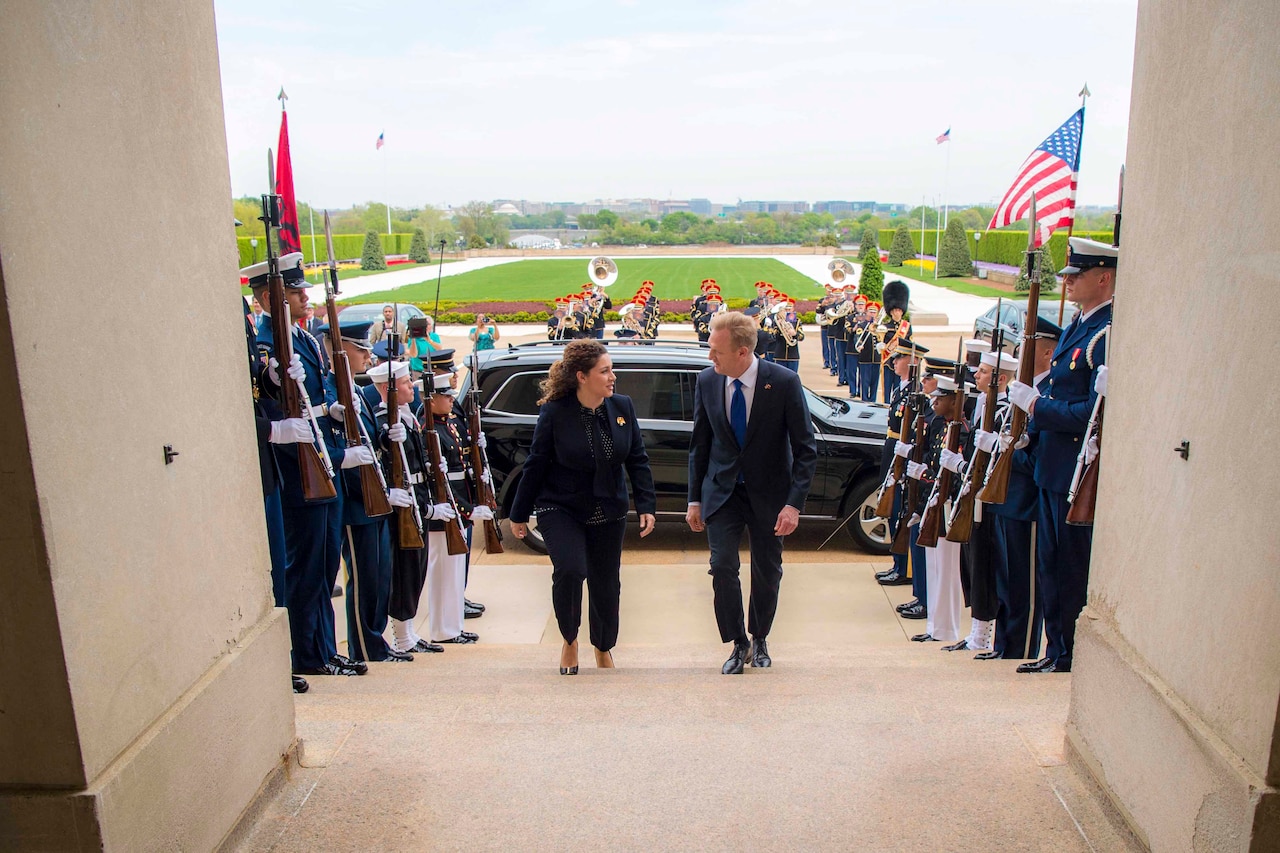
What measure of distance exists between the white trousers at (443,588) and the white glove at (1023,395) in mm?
3372

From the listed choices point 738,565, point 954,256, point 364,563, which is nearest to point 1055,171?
point 738,565

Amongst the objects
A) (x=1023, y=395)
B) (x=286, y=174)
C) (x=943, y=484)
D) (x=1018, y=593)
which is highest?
(x=286, y=174)

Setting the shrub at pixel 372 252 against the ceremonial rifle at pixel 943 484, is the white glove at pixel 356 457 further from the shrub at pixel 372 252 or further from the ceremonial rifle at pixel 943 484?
the shrub at pixel 372 252

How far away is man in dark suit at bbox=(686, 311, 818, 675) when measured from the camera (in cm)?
522

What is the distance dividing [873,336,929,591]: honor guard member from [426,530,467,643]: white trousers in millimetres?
2984

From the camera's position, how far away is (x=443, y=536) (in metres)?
6.29

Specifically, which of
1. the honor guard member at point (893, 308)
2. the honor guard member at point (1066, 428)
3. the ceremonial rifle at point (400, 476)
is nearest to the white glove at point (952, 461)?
the honor guard member at point (1066, 428)

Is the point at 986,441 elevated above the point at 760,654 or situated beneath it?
elevated above

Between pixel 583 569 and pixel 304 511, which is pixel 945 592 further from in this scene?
pixel 304 511

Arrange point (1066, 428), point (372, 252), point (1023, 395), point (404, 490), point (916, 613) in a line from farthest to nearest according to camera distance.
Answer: point (372, 252) → point (916, 613) → point (404, 490) → point (1023, 395) → point (1066, 428)

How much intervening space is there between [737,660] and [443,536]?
6.86 feet

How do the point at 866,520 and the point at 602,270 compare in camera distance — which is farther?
the point at 602,270

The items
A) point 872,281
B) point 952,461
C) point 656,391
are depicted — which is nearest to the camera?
point 952,461

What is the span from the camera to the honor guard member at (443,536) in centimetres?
629
